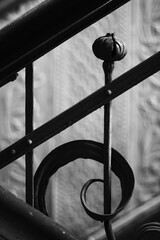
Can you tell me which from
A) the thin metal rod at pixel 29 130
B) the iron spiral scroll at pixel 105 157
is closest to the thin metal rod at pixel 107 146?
the iron spiral scroll at pixel 105 157

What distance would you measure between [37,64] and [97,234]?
2.78 ft

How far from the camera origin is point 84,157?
0.92 m

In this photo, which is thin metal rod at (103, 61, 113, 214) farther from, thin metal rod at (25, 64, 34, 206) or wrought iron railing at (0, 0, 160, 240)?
thin metal rod at (25, 64, 34, 206)

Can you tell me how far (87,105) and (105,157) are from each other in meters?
0.08

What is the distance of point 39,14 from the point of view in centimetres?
75

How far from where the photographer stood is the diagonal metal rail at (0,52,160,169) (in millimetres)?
870

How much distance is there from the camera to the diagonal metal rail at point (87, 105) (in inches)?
34.3

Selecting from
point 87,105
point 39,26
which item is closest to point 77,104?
point 87,105

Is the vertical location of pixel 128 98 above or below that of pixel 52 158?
above

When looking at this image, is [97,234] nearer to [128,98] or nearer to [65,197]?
[65,197]

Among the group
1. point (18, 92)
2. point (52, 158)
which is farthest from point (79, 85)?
point (52, 158)

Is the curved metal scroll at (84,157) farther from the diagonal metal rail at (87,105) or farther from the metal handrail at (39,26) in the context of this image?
the metal handrail at (39,26)

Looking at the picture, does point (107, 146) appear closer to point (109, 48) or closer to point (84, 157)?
point (84, 157)

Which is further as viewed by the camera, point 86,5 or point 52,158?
point 52,158
